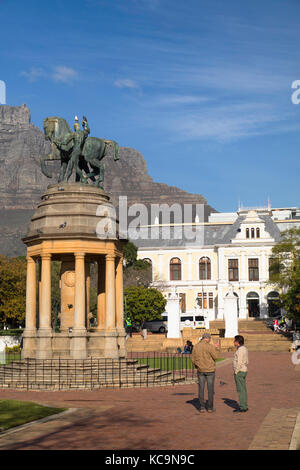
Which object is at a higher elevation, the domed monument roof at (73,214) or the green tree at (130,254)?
the green tree at (130,254)

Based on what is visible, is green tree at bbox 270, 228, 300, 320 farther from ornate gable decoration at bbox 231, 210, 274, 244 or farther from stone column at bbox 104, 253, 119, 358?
stone column at bbox 104, 253, 119, 358

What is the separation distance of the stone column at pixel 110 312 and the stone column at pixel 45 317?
7.54 ft

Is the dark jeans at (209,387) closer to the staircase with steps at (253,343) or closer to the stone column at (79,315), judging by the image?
the stone column at (79,315)

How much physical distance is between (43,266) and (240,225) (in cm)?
7355

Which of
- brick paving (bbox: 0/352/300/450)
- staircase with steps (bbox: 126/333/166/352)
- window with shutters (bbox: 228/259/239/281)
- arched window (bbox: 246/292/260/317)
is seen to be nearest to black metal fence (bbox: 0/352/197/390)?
brick paving (bbox: 0/352/300/450)

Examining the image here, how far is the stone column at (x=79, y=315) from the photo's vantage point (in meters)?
23.7

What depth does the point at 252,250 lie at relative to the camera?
308ft

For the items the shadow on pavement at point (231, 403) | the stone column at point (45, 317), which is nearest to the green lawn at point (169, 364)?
the stone column at point (45, 317)

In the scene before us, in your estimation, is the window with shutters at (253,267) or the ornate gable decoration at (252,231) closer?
the window with shutters at (253,267)

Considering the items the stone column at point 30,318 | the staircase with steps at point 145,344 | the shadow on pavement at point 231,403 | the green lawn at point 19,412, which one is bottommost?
the staircase with steps at point 145,344

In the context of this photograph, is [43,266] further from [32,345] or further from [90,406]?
[90,406]
